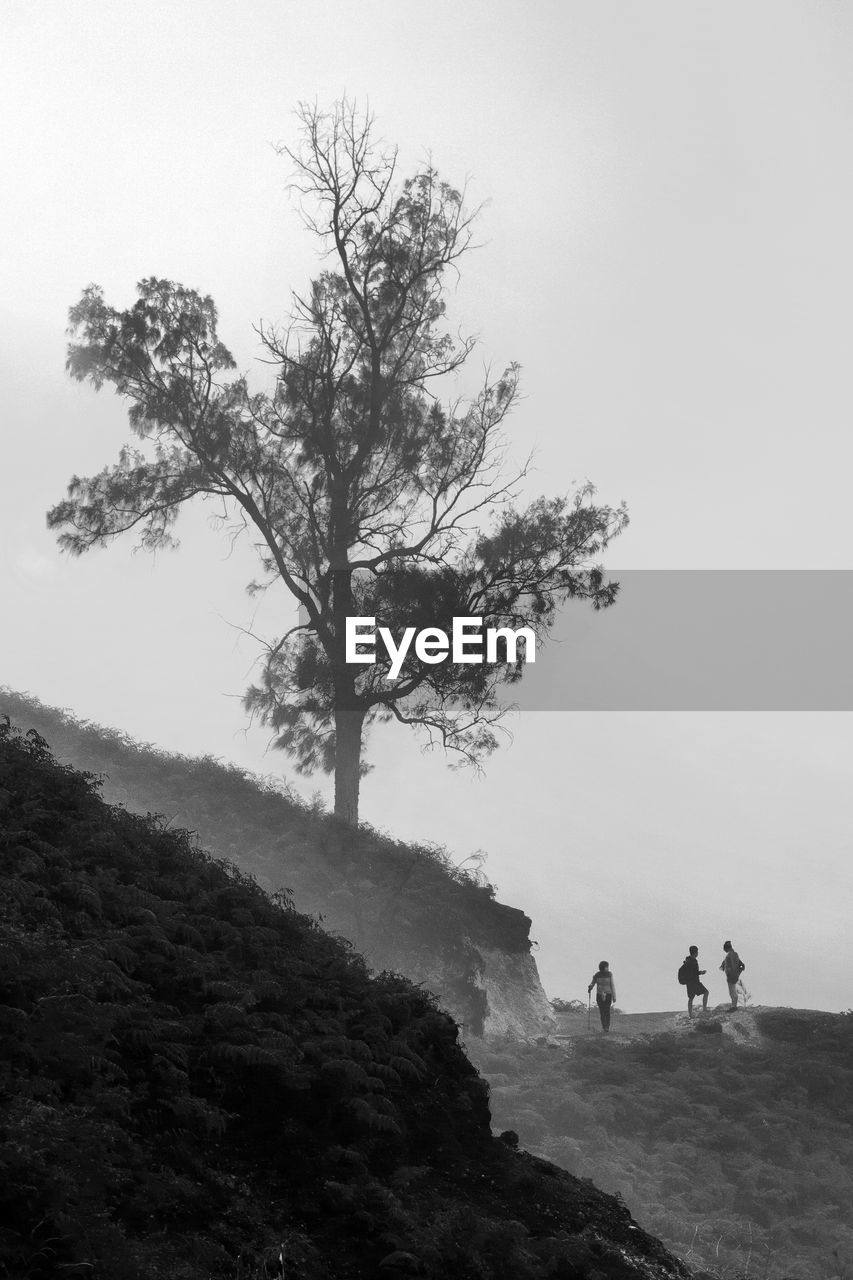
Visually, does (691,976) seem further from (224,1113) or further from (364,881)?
(224,1113)

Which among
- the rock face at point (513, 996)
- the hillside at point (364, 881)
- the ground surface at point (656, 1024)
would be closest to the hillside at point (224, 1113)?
the hillside at point (364, 881)

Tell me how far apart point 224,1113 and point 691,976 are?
66.8ft

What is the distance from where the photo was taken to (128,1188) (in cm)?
643

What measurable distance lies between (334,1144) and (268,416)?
2410cm

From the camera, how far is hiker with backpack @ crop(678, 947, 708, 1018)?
85.0 ft

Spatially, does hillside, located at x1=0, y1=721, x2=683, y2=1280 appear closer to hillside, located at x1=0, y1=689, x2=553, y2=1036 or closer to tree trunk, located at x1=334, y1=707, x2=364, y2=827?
hillside, located at x1=0, y1=689, x2=553, y2=1036

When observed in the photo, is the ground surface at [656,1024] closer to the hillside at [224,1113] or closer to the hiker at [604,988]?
the hiker at [604,988]

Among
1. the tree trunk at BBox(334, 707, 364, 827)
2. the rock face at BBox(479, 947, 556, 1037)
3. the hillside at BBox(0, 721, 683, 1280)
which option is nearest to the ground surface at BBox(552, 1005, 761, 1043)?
the rock face at BBox(479, 947, 556, 1037)

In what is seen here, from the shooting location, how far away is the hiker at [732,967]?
25.8m

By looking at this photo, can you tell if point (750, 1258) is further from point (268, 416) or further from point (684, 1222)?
point (268, 416)

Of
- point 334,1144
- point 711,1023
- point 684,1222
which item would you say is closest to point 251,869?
point 711,1023

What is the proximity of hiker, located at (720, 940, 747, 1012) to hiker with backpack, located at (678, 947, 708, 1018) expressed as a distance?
55 cm

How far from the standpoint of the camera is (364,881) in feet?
83.6

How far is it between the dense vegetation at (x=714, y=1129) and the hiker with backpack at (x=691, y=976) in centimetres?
143
